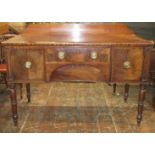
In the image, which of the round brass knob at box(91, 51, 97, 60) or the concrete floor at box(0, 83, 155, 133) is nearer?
the round brass knob at box(91, 51, 97, 60)

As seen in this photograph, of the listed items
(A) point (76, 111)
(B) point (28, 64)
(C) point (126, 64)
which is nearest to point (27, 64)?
(B) point (28, 64)

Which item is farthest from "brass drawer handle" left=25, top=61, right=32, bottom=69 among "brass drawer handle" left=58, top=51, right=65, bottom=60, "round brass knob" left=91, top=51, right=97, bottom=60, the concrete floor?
the concrete floor

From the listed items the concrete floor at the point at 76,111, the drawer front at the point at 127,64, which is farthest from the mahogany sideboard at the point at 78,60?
the concrete floor at the point at 76,111

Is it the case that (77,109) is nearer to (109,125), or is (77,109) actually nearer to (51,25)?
(109,125)

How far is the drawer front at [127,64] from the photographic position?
6.43ft

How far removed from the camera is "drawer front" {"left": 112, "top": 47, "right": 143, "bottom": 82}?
1.96 meters

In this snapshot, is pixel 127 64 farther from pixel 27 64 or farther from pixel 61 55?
pixel 27 64

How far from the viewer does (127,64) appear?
197 cm

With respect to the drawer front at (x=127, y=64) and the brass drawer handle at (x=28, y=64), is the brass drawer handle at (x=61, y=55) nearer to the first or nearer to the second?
the brass drawer handle at (x=28, y=64)

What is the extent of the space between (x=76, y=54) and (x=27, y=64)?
1.31 ft

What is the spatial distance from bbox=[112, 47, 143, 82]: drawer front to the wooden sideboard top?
69 millimetres

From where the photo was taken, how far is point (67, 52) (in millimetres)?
1943

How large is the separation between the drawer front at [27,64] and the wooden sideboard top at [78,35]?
8 centimetres

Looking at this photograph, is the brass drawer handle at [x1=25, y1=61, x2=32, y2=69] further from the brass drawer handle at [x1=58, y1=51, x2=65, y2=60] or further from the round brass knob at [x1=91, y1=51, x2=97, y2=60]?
the round brass knob at [x1=91, y1=51, x2=97, y2=60]
